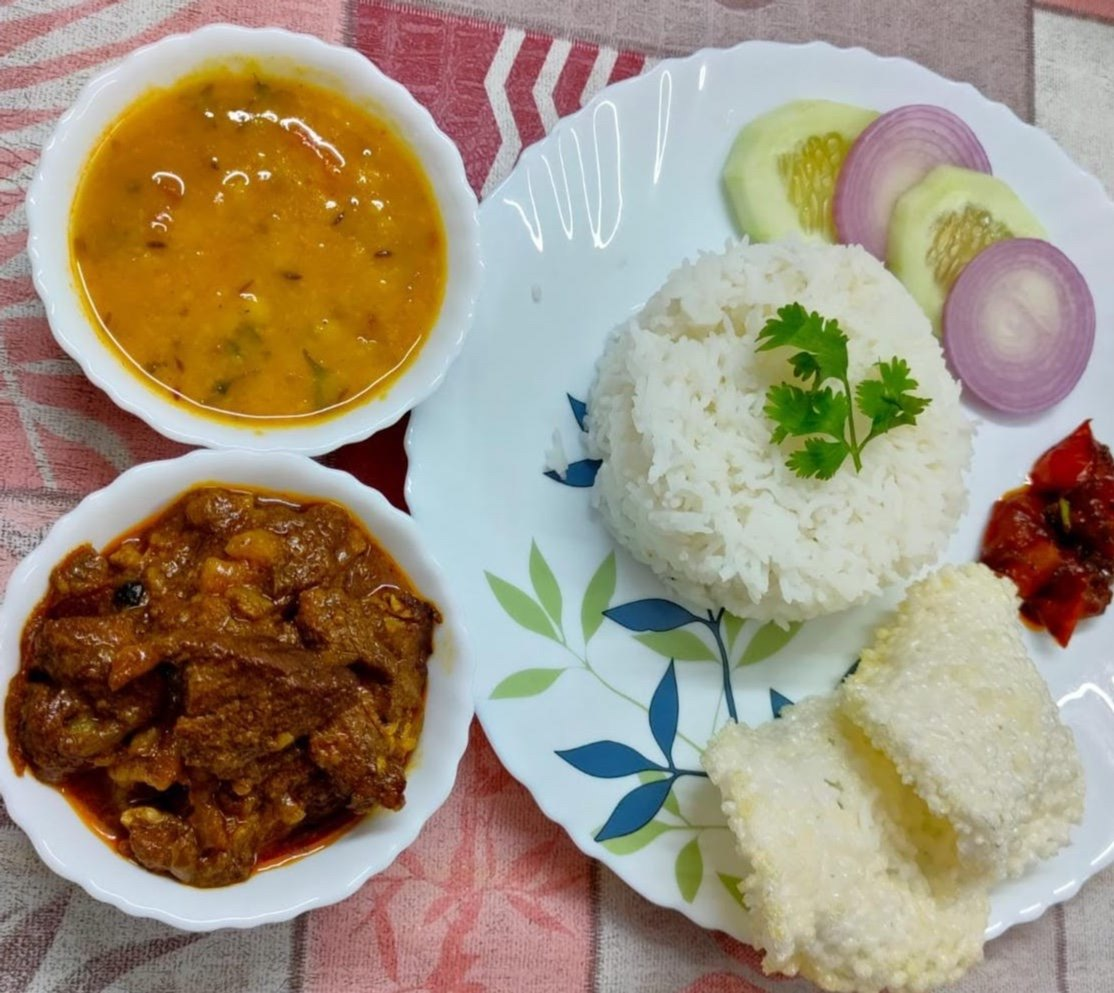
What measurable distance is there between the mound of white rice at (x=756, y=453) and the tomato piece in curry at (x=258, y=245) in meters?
0.62

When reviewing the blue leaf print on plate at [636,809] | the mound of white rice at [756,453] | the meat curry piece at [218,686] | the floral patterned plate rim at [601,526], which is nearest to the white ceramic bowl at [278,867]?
the meat curry piece at [218,686]

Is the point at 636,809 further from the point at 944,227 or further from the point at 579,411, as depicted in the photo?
the point at 944,227

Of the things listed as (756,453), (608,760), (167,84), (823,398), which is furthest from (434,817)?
(167,84)

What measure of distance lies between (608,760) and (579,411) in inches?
35.9

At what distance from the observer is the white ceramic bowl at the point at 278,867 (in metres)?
2.20

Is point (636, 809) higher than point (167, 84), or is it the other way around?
point (167, 84)

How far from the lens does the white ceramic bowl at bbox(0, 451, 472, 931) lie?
2.20 meters

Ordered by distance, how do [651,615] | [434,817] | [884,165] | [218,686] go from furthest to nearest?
[884,165] → [651,615] → [434,817] → [218,686]

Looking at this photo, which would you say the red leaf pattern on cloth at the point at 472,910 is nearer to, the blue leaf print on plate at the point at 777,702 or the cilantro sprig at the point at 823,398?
the blue leaf print on plate at the point at 777,702

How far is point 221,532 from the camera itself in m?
2.30

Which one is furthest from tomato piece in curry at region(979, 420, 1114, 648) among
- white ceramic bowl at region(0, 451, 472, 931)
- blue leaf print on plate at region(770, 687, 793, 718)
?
white ceramic bowl at region(0, 451, 472, 931)

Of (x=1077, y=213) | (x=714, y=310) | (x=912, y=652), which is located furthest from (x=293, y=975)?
(x=1077, y=213)

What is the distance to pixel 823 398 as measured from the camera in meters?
2.67

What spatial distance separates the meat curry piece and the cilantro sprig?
103cm
